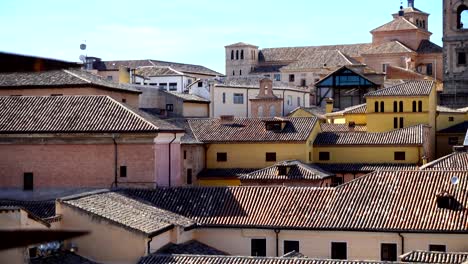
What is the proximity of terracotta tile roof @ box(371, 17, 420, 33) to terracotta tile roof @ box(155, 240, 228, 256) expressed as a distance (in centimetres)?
5763

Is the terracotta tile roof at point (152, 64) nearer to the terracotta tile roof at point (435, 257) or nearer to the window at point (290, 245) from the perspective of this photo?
the window at point (290, 245)

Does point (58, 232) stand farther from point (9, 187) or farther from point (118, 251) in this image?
point (9, 187)

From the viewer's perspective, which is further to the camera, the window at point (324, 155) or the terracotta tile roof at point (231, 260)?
the window at point (324, 155)

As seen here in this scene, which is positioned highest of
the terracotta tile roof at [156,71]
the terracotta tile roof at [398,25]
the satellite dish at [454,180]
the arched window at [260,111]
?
the terracotta tile roof at [398,25]

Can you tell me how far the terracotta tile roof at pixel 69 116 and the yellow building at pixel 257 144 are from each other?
803 centimetres

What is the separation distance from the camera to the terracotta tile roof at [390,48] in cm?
7125

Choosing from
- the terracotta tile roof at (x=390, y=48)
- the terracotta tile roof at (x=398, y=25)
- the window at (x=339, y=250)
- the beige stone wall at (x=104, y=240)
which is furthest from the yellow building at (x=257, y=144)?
the terracotta tile roof at (x=398, y=25)

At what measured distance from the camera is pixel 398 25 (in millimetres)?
76562

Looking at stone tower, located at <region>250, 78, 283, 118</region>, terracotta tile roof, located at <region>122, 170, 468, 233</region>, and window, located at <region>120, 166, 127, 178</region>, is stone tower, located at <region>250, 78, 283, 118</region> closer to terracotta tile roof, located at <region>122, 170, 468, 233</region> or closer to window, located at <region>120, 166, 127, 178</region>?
window, located at <region>120, 166, 127, 178</region>

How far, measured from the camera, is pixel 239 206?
877 inches

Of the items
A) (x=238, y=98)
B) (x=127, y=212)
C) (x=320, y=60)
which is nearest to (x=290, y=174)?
(x=127, y=212)

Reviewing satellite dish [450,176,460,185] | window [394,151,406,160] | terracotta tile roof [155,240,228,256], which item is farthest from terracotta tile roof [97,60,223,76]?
terracotta tile roof [155,240,228,256]

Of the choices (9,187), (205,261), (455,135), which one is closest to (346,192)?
(205,261)

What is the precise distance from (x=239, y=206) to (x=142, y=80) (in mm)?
30058
